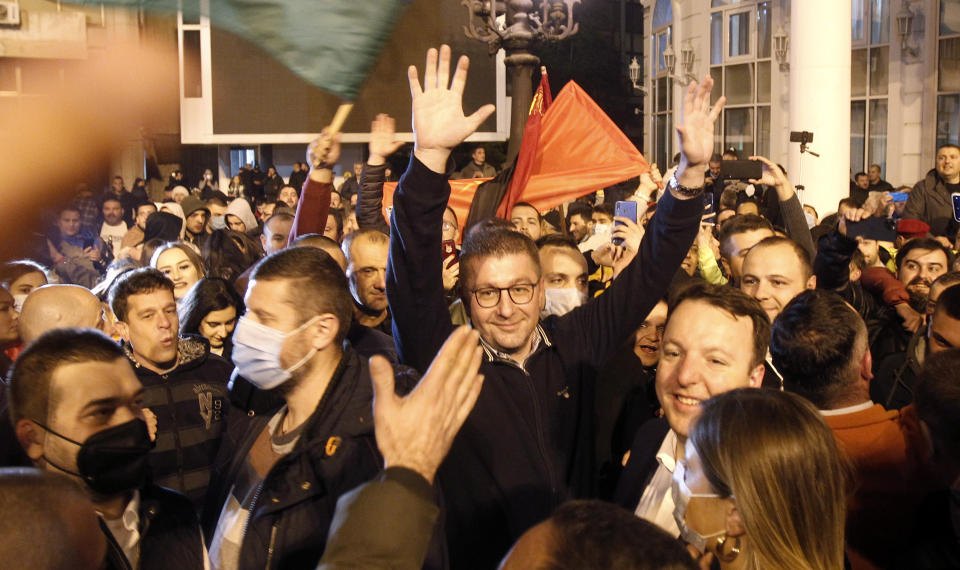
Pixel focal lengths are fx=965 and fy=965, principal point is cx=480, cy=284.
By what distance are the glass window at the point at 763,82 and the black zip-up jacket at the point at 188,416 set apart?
842 inches

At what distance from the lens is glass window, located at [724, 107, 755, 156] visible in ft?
79.0

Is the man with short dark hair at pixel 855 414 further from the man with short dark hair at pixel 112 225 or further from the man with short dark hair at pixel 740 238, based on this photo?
the man with short dark hair at pixel 112 225

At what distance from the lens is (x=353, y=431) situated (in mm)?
2559

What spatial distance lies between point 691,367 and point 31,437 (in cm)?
185

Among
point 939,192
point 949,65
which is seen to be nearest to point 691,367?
point 939,192

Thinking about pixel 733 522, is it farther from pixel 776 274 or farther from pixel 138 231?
pixel 138 231

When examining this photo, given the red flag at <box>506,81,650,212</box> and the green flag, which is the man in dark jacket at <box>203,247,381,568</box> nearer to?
the green flag

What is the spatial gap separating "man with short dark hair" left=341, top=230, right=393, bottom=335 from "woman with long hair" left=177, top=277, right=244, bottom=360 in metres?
0.65

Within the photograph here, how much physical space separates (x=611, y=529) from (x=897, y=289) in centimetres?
440

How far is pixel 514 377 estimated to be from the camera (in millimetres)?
3180

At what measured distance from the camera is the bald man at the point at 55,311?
424 centimetres

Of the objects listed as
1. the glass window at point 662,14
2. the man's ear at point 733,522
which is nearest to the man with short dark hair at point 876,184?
the glass window at point 662,14

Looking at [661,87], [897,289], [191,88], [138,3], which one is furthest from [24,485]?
[661,87]

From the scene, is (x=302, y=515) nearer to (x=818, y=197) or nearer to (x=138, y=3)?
(x=138, y=3)
